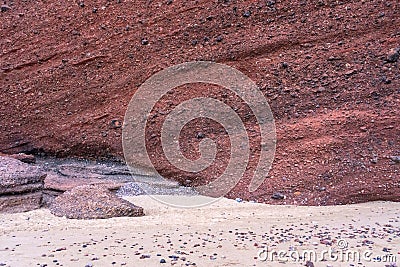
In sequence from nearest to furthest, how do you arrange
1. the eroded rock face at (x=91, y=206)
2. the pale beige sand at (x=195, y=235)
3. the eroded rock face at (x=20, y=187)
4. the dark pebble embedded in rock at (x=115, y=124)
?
the pale beige sand at (x=195, y=235)
the eroded rock face at (x=91, y=206)
the eroded rock face at (x=20, y=187)
the dark pebble embedded in rock at (x=115, y=124)

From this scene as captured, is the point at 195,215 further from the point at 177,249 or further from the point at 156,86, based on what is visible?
the point at 156,86

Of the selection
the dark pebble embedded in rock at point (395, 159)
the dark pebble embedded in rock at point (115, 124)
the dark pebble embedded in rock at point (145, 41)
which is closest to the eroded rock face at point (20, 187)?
the dark pebble embedded in rock at point (115, 124)

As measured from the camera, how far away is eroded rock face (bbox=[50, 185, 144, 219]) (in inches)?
170

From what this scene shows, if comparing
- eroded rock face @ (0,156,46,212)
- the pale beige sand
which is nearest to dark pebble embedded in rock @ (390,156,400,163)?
the pale beige sand

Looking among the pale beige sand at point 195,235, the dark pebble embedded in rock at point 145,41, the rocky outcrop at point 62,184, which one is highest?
the dark pebble embedded in rock at point 145,41

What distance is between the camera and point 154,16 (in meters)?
7.51

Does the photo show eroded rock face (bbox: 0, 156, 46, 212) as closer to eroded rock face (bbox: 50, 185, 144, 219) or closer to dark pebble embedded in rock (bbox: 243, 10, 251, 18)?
Answer: eroded rock face (bbox: 50, 185, 144, 219)

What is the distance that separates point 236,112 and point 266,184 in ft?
4.48

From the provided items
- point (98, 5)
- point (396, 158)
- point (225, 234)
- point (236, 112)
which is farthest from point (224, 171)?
point (98, 5)

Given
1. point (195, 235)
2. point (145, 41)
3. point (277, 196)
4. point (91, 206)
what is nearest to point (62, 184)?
point (91, 206)

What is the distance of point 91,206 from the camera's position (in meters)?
4.41

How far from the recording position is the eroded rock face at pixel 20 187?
15.7 feet

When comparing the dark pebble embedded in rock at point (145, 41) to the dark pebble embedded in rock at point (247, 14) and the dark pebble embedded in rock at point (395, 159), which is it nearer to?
the dark pebble embedded in rock at point (247, 14)

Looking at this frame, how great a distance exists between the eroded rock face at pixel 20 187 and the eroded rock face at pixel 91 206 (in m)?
0.31
